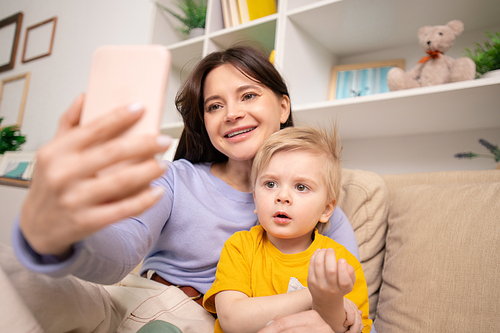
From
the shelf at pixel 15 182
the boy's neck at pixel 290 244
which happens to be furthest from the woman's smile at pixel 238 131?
the shelf at pixel 15 182

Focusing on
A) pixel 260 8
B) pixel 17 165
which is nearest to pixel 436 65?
pixel 260 8

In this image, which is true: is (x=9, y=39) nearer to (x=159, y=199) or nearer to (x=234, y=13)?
(x=234, y=13)

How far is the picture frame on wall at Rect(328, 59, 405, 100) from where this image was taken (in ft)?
5.20

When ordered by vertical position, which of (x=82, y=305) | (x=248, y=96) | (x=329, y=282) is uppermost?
(x=248, y=96)

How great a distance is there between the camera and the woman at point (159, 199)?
13.3 inches

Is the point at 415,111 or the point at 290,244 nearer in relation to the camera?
the point at 290,244

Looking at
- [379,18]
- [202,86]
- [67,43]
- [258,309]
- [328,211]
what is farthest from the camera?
[67,43]

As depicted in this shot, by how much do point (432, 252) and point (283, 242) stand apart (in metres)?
0.38

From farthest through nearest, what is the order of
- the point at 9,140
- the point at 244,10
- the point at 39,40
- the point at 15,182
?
1. the point at 39,40
2. the point at 9,140
3. the point at 15,182
4. the point at 244,10

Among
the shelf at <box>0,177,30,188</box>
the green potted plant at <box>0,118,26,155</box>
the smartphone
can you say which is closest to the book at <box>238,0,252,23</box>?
the smartphone

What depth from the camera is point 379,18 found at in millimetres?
1438

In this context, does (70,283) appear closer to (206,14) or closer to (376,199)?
(376,199)

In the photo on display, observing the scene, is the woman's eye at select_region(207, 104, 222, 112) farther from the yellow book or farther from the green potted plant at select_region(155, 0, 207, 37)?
the green potted plant at select_region(155, 0, 207, 37)

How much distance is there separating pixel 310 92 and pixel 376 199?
28.2 inches
